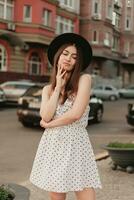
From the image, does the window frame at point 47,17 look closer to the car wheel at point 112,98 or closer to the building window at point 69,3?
the building window at point 69,3

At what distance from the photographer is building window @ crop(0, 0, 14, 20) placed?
115ft

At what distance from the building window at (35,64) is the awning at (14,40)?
2181 mm

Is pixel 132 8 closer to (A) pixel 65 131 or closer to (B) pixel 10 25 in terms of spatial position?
(A) pixel 65 131

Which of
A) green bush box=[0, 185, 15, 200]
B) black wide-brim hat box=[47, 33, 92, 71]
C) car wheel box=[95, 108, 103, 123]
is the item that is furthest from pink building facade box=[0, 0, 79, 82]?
black wide-brim hat box=[47, 33, 92, 71]

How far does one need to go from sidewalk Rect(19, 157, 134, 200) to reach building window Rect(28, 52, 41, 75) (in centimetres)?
2872

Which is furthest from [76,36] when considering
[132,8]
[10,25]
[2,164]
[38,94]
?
[10,25]

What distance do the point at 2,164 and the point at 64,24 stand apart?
30669mm

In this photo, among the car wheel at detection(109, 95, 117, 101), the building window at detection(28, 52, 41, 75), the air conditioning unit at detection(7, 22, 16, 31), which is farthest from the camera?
the car wheel at detection(109, 95, 117, 101)

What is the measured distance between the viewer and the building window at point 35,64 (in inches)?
1481

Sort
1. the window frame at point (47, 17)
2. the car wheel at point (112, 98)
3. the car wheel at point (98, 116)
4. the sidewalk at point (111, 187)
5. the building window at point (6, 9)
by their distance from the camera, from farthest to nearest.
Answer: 1. the car wheel at point (112, 98)
2. the window frame at point (47, 17)
3. the building window at point (6, 9)
4. the car wheel at point (98, 116)
5. the sidewalk at point (111, 187)

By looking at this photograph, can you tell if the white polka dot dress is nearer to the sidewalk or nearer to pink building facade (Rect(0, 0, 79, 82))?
the sidewalk

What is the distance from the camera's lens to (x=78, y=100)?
3.72m

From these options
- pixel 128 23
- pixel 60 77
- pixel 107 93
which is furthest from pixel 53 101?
pixel 107 93

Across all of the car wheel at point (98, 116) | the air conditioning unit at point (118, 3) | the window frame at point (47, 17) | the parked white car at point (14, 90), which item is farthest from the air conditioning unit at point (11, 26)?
the air conditioning unit at point (118, 3)
